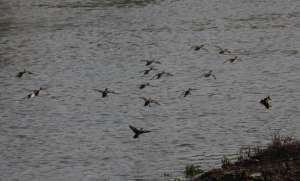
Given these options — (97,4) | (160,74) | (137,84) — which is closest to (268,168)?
(137,84)

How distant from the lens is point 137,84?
42.0m

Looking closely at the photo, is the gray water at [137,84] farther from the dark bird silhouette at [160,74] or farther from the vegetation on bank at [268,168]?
the vegetation on bank at [268,168]

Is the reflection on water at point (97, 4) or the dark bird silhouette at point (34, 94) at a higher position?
the reflection on water at point (97, 4)

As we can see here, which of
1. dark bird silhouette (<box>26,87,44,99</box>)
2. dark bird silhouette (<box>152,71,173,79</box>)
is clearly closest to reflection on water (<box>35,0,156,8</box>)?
dark bird silhouette (<box>152,71,173,79</box>)

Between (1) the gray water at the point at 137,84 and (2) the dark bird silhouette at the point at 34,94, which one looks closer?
(1) the gray water at the point at 137,84

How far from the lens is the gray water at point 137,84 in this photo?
27625mm

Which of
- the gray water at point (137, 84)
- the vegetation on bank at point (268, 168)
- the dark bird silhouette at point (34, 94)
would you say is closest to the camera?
the vegetation on bank at point (268, 168)

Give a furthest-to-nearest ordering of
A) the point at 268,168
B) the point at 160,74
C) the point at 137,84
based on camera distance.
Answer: the point at 160,74
the point at 137,84
the point at 268,168

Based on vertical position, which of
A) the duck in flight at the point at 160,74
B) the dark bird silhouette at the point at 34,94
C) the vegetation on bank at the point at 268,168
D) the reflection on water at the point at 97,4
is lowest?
the vegetation on bank at the point at 268,168

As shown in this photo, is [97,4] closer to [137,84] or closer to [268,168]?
[137,84]

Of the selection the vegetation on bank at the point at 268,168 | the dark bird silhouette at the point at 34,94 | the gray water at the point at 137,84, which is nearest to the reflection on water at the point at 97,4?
the gray water at the point at 137,84

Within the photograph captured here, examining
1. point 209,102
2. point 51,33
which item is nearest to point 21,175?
point 209,102

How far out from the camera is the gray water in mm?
27625

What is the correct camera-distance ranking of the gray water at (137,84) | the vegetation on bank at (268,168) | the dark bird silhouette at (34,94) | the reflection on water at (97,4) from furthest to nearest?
1. the reflection on water at (97,4)
2. the dark bird silhouette at (34,94)
3. the gray water at (137,84)
4. the vegetation on bank at (268,168)
